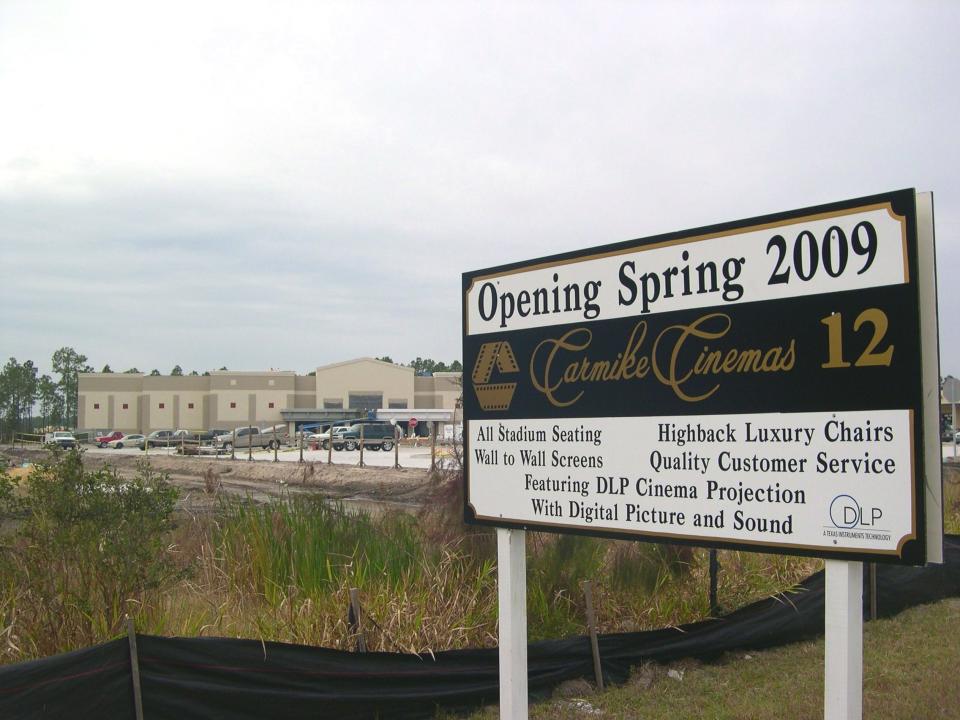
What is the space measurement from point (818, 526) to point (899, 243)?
1216 millimetres

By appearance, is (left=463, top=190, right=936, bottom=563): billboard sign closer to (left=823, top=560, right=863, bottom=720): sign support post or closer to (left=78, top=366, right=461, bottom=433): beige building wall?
(left=823, top=560, right=863, bottom=720): sign support post

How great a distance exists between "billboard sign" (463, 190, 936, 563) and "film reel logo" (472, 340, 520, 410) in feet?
0.04

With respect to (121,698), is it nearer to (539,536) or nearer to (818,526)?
(818,526)

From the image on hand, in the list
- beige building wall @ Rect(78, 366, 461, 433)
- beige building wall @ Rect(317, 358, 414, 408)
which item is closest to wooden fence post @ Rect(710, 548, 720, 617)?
beige building wall @ Rect(78, 366, 461, 433)

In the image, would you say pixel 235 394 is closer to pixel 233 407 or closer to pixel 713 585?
pixel 233 407

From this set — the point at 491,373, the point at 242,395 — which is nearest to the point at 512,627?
the point at 491,373

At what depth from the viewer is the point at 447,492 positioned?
833 cm

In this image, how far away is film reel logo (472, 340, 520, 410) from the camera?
16.2 feet

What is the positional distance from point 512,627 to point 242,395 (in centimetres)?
8844

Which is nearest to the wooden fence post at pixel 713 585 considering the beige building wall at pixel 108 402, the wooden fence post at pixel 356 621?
the wooden fence post at pixel 356 621

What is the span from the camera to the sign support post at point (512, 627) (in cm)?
480

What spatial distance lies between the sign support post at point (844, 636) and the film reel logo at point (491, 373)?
198 centimetres

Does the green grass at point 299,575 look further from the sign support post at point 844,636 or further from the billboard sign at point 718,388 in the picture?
the sign support post at point 844,636

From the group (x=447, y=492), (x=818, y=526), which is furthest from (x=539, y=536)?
(x=818, y=526)
